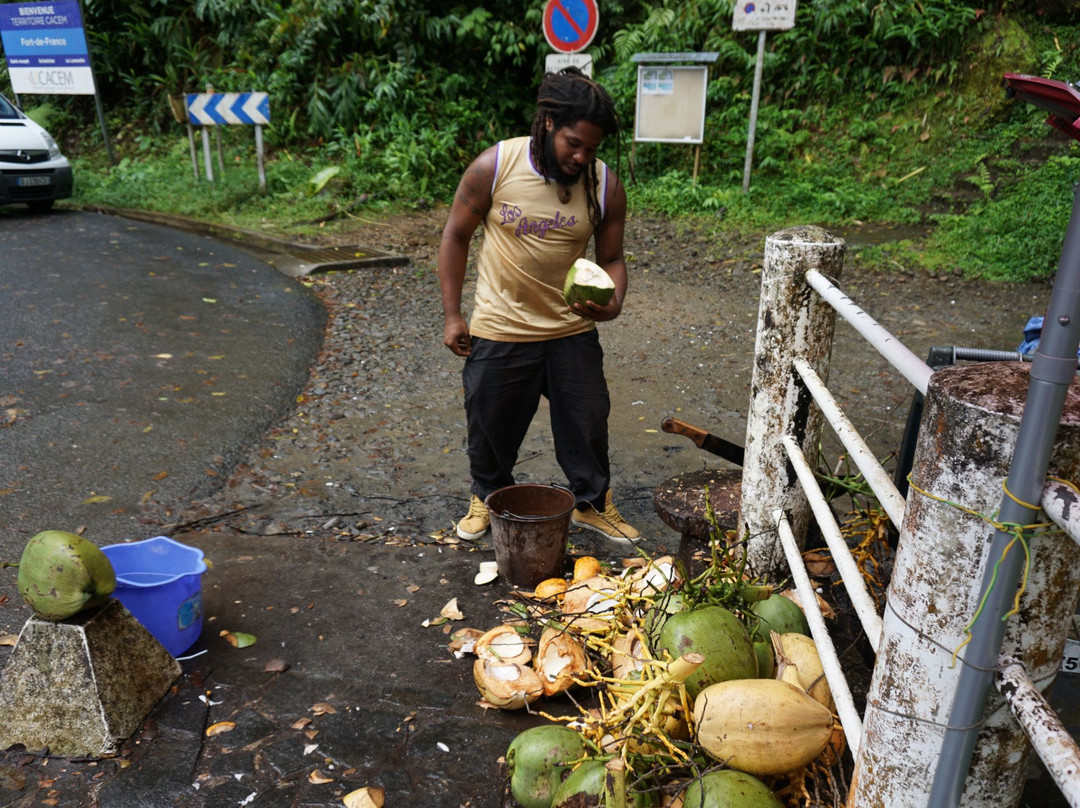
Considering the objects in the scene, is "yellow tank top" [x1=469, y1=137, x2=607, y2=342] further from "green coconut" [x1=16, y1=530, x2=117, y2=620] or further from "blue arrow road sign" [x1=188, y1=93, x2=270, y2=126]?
"blue arrow road sign" [x1=188, y1=93, x2=270, y2=126]

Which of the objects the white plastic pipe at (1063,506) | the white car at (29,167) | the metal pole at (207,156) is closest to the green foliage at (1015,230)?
the white plastic pipe at (1063,506)

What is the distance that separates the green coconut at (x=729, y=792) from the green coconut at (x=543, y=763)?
0.33 m

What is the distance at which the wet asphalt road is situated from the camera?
3.94 meters

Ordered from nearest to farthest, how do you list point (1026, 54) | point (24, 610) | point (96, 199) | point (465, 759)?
point (465, 759) < point (24, 610) < point (1026, 54) < point (96, 199)

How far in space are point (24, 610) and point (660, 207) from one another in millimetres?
8391

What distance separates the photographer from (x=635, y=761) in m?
1.74

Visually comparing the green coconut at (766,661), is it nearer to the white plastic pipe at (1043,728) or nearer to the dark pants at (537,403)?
the white plastic pipe at (1043,728)

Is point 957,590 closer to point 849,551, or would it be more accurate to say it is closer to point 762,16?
point 849,551

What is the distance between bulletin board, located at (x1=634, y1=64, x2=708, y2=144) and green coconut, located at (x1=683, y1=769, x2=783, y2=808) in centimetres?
949

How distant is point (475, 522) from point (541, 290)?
1.02 m

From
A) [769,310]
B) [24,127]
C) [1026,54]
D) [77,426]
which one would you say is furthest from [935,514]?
[24,127]

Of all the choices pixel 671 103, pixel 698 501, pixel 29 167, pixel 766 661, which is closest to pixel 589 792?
pixel 766 661

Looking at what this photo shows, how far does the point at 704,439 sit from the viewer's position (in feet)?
9.10

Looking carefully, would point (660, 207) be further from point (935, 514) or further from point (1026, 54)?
point (935, 514)
